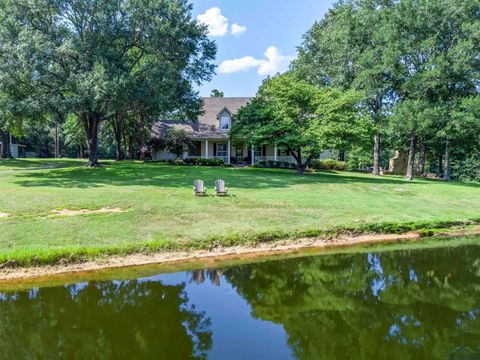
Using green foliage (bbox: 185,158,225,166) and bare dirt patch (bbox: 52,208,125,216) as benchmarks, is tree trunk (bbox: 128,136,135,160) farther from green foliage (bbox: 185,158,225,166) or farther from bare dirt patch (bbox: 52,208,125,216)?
bare dirt patch (bbox: 52,208,125,216)

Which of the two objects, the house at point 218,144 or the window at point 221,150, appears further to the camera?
the window at point 221,150

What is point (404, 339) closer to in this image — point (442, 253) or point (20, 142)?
point (442, 253)

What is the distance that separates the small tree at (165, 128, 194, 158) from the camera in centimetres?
3866

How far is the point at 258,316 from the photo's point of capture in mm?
7559

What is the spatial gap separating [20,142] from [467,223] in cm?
6083

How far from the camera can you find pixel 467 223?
1648cm

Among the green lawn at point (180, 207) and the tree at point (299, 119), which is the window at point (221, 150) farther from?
the green lawn at point (180, 207)

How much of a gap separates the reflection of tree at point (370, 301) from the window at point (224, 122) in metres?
30.7

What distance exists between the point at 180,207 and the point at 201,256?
14.0 feet

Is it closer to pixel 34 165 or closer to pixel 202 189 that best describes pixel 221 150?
pixel 34 165

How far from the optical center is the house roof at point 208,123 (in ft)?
135

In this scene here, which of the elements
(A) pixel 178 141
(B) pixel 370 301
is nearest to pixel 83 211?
(B) pixel 370 301

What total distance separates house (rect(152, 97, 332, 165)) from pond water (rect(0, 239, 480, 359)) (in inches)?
1204

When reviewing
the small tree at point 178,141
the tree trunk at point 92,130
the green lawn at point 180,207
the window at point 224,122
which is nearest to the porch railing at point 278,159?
the window at point 224,122
